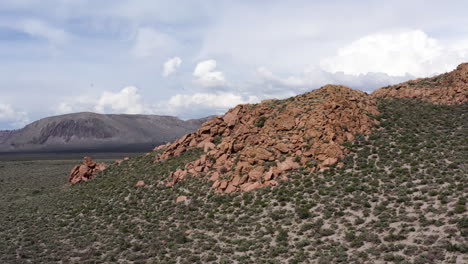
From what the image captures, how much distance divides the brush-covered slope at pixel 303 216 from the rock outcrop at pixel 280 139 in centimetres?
154

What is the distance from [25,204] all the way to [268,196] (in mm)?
36930

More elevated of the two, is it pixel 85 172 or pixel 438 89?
pixel 438 89

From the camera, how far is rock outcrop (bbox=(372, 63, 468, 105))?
48.7m

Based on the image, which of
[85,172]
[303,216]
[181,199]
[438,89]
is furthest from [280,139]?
[85,172]

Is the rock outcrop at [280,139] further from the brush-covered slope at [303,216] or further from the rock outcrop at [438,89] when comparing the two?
the rock outcrop at [438,89]

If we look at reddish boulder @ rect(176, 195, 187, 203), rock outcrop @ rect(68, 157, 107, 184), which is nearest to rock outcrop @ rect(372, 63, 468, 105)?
reddish boulder @ rect(176, 195, 187, 203)

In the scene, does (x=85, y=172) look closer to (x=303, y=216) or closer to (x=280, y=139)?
(x=280, y=139)

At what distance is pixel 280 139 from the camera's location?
1606 inches

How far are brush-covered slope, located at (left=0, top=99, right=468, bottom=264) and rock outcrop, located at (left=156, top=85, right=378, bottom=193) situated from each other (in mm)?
1538

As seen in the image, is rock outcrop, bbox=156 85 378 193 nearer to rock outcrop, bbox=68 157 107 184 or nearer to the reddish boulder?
the reddish boulder

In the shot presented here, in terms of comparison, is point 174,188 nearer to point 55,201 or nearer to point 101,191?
point 101,191

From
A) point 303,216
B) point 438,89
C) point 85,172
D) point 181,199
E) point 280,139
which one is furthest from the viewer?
point 85,172

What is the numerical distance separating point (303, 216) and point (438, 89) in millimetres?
39492

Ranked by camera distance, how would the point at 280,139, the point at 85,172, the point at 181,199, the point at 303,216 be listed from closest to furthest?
the point at 303,216 < the point at 181,199 < the point at 280,139 < the point at 85,172
